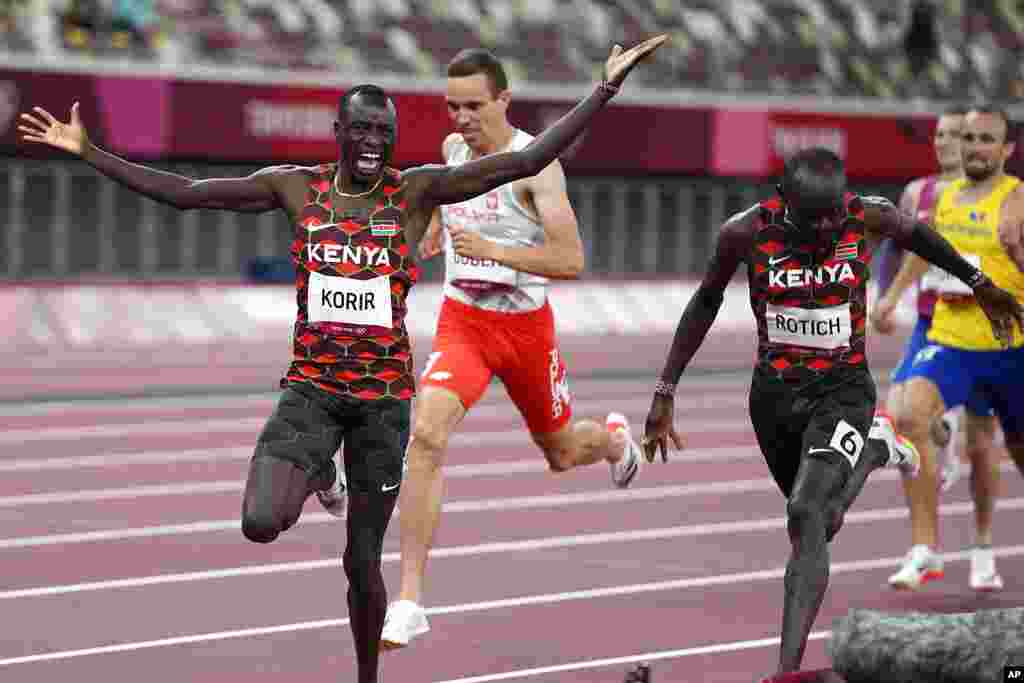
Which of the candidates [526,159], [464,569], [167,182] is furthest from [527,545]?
[167,182]

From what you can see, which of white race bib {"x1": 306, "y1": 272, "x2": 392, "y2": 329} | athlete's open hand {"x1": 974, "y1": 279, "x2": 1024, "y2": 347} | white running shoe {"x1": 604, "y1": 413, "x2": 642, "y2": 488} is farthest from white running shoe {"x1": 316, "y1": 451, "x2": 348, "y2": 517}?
white running shoe {"x1": 604, "y1": 413, "x2": 642, "y2": 488}

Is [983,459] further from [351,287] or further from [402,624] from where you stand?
[351,287]

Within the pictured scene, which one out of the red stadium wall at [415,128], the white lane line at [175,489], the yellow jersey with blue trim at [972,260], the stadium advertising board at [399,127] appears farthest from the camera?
the stadium advertising board at [399,127]

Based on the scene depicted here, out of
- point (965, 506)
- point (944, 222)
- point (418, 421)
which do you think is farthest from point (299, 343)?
point (965, 506)

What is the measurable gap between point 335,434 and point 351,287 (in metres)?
0.50

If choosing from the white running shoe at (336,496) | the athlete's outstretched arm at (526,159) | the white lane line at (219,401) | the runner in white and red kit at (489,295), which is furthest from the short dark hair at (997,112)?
the white lane line at (219,401)

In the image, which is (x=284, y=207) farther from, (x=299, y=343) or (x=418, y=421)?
(x=418, y=421)

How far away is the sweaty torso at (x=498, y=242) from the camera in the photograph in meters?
9.07

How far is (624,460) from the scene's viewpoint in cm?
1066

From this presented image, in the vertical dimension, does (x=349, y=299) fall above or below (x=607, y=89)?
below

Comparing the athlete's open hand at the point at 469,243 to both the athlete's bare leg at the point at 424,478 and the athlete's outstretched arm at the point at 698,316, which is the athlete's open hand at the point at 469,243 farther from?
the athlete's bare leg at the point at 424,478

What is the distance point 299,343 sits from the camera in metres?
7.00

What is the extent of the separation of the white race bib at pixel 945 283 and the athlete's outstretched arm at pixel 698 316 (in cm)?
222

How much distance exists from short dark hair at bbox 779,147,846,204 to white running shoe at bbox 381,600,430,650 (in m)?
2.07
